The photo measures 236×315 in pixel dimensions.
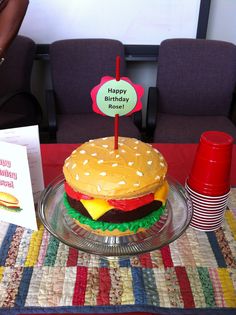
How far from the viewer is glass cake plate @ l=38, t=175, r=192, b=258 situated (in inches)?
29.1

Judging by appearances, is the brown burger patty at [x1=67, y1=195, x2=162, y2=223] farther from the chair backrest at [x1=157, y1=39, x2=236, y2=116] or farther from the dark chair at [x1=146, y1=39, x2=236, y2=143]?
the chair backrest at [x1=157, y1=39, x2=236, y2=116]

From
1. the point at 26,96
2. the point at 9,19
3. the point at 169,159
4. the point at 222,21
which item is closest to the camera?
the point at 169,159

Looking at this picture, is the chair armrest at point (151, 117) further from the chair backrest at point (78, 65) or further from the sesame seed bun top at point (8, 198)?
the sesame seed bun top at point (8, 198)

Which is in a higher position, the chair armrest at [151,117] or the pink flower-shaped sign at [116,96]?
the pink flower-shaped sign at [116,96]

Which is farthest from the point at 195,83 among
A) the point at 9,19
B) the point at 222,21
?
the point at 9,19

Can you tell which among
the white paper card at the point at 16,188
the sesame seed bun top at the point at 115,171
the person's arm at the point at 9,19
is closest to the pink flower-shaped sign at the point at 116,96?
the sesame seed bun top at the point at 115,171

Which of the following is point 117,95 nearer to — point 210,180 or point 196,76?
point 210,180

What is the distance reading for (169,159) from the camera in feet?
4.03

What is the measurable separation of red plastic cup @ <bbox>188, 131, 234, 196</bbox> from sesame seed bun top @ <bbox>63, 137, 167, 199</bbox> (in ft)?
0.31

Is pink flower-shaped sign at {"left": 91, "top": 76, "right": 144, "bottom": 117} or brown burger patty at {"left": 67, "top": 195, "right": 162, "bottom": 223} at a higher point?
pink flower-shaped sign at {"left": 91, "top": 76, "right": 144, "bottom": 117}

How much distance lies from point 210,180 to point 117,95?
0.31 metres

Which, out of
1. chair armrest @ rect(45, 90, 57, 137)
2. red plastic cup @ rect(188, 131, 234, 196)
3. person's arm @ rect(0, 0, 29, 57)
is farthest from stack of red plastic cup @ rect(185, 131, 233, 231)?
chair armrest @ rect(45, 90, 57, 137)

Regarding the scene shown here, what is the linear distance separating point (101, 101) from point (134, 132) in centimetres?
119

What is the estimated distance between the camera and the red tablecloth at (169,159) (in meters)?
1.13
